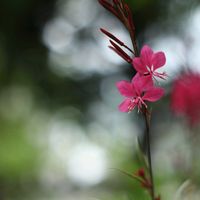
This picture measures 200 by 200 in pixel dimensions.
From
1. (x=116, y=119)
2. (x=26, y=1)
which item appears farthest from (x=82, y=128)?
(x=26, y=1)

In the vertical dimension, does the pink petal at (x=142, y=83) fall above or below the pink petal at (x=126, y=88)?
below

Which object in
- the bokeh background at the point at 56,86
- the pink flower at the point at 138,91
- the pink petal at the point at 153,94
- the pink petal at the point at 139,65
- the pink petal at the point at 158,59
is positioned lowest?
the pink petal at the point at 153,94

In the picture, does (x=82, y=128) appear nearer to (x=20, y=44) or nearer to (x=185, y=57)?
(x=20, y=44)

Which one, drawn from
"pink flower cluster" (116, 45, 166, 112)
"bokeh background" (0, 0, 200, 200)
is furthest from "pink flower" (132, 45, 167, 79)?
"bokeh background" (0, 0, 200, 200)

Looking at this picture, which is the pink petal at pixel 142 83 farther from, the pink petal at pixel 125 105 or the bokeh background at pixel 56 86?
the bokeh background at pixel 56 86

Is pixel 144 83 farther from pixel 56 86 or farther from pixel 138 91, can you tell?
pixel 56 86

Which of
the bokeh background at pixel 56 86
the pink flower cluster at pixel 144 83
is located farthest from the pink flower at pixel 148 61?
the bokeh background at pixel 56 86
